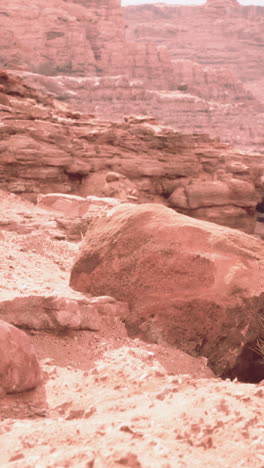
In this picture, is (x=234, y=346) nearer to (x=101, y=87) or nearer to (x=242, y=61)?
(x=101, y=87)

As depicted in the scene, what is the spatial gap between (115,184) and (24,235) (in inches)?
232

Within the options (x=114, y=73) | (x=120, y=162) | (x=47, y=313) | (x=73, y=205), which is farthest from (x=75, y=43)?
(x=47, y=313)

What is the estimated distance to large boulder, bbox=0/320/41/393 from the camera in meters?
2.40

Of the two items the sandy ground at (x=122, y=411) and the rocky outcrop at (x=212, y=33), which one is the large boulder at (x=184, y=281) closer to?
the sandy ground at (x=122, y=411)

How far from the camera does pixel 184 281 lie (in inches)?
149

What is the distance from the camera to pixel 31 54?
45.0 meters

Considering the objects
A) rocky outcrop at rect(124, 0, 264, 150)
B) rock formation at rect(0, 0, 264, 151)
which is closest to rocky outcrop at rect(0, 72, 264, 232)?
rock formation at rect(0, 0, 264, 151)

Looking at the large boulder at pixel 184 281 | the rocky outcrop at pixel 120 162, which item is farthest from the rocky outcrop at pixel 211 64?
the large boulder at pixel 184 281

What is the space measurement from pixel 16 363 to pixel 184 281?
161 cm

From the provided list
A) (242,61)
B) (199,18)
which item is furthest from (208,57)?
(199,18)

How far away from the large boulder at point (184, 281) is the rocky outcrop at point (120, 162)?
6416mm

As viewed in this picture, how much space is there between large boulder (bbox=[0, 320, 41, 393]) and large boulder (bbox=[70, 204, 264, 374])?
4.18 feet

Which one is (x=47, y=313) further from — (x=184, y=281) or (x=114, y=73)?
(x=114, y=73)

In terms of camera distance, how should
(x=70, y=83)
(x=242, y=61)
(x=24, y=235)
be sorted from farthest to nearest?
(x=242, y=61)
(x=70, y=83)
(x=24, y=235)
